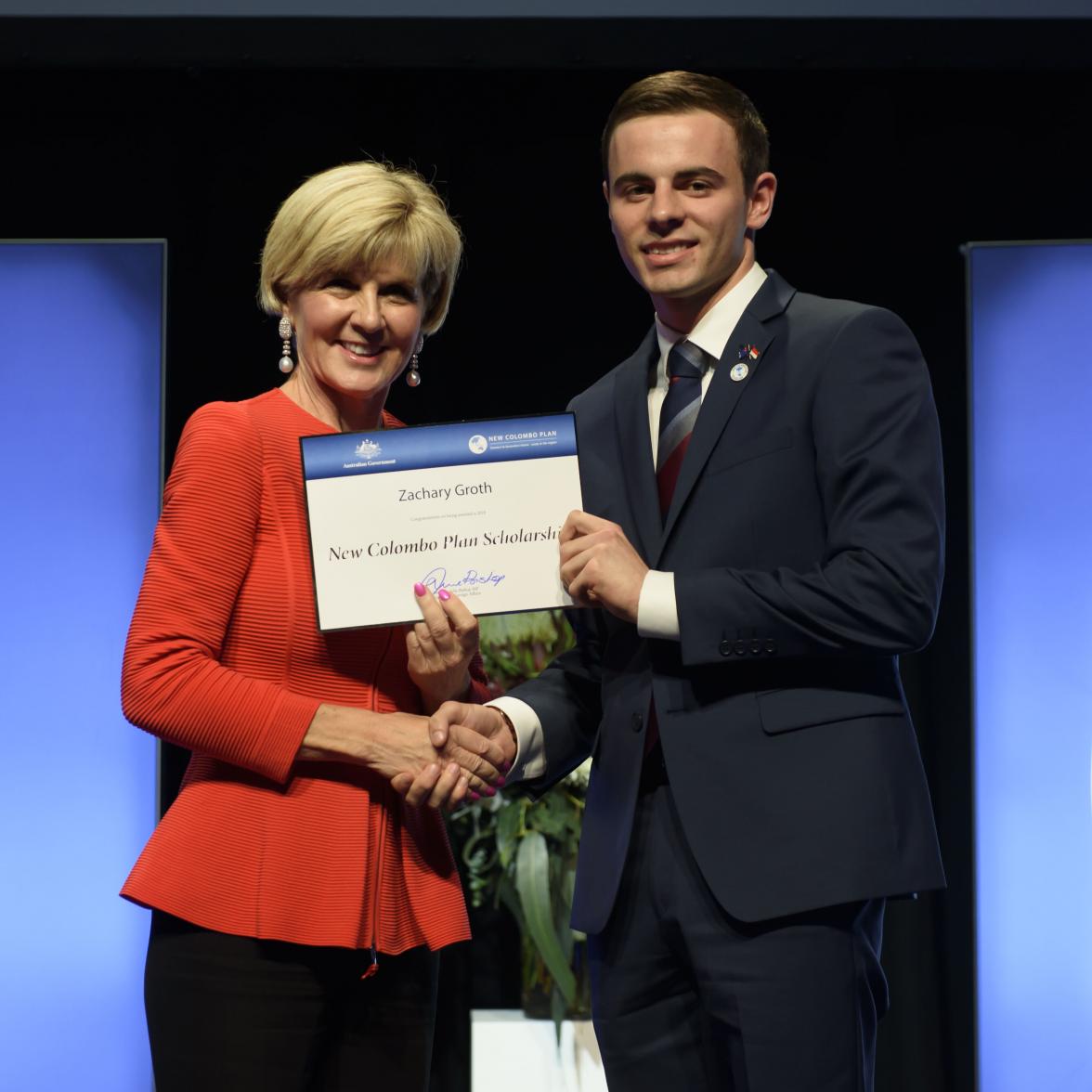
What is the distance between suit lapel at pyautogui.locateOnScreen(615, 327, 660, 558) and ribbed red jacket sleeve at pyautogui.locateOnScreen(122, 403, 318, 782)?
0.49 metres

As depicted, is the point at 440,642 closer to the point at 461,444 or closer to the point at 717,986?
the point at 461,444

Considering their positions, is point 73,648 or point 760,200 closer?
point 760,200

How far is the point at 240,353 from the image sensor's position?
151 inches

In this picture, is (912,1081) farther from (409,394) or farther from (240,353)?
(240,353)

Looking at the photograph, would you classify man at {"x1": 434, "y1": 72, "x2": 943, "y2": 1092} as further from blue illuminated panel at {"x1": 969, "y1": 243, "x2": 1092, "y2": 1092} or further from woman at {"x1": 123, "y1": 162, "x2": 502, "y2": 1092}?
blue illuminated panel at {"x1": 969, "y1": 243, "x2": 1092, "y2": 1092}

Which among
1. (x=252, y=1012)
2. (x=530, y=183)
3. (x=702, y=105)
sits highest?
(x=530, y=183)

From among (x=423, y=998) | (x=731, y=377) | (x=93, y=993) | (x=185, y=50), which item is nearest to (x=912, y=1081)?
(x=93, y=993)

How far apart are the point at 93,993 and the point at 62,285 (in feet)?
6.01

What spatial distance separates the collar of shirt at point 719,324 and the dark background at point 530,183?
1.98 m

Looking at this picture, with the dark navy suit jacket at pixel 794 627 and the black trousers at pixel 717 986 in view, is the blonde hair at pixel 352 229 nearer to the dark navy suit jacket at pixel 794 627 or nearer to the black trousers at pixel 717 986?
the dark navy suit jacket at pixel 794 627

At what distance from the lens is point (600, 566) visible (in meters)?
1.72
